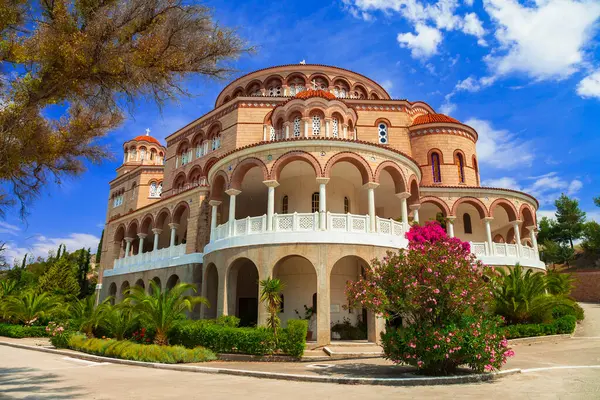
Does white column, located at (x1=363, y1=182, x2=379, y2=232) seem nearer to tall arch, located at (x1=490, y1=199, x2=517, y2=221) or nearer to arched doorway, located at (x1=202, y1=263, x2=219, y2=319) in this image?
arched doorway, located at (x1=202, y1=263, x2=219, y2=319)

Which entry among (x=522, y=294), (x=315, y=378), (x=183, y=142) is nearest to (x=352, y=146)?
(x=522, y=294)

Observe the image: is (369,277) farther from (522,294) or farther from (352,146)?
(522,294)

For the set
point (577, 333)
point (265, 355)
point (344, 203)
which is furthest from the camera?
point (344, 203)

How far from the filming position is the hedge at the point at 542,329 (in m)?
16.4

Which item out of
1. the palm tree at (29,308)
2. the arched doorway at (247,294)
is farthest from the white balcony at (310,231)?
the palm tree at (29,308)

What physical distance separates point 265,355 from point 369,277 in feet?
15.7

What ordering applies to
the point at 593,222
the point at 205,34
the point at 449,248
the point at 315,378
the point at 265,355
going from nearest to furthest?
1. the point at 205,34
2. the point at 315,378
3. the point at 449,248
4. the point at 265,355
5. the point at 593,222

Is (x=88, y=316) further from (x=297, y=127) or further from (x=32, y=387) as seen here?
(x=297, y=127)

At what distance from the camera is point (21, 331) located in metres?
21.4

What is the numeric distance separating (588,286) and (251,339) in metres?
35.5

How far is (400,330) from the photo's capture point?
32.7 feet

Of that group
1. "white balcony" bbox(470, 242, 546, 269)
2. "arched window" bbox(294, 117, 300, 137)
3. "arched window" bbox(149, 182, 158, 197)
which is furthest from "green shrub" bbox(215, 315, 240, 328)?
"arched window" bbox(149, 182, 158, 197)

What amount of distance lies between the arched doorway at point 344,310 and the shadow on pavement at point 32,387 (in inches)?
414

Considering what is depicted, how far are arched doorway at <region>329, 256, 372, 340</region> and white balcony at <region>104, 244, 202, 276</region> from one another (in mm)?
7463
